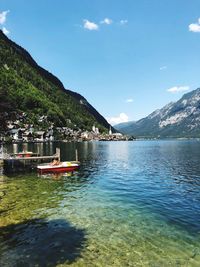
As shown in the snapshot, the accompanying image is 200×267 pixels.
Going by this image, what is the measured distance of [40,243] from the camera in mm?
23531

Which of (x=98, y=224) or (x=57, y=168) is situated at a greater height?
(x=57, y=168)

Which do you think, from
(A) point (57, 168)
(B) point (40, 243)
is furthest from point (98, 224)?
(A) point (57, 168)

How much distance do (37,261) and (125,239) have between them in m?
7.97

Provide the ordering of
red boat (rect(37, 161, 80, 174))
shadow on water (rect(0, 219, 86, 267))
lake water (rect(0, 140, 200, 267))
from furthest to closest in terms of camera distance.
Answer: red boat (rect(37, 161, 80, 174)) → lake water (rect(0, 140, 200, 267)) → shadow on water (rect(0, 219, 86, 267))

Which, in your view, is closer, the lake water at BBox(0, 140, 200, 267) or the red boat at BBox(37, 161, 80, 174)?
the lake water at BBox(0, 140, 200, 267)

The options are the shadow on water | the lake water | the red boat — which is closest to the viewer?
Answer: the shadow on water

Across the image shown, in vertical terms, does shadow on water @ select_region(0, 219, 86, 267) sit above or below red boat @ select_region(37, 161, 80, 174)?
below

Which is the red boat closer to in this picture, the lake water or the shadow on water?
the lake water

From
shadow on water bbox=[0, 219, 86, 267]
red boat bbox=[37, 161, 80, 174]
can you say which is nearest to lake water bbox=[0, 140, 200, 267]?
shadow on water bbox=[0, 219, 86, 267]

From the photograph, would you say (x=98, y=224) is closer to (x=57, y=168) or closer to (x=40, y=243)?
(x=40, y=243)

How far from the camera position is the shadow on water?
2038 cm

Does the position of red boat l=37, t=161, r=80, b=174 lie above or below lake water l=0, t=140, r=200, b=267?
above

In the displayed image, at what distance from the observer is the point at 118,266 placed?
19859mm

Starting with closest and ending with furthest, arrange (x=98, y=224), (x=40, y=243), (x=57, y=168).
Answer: (x=40, y=243)
(x=98, y=224)
(x=57, y=168)
